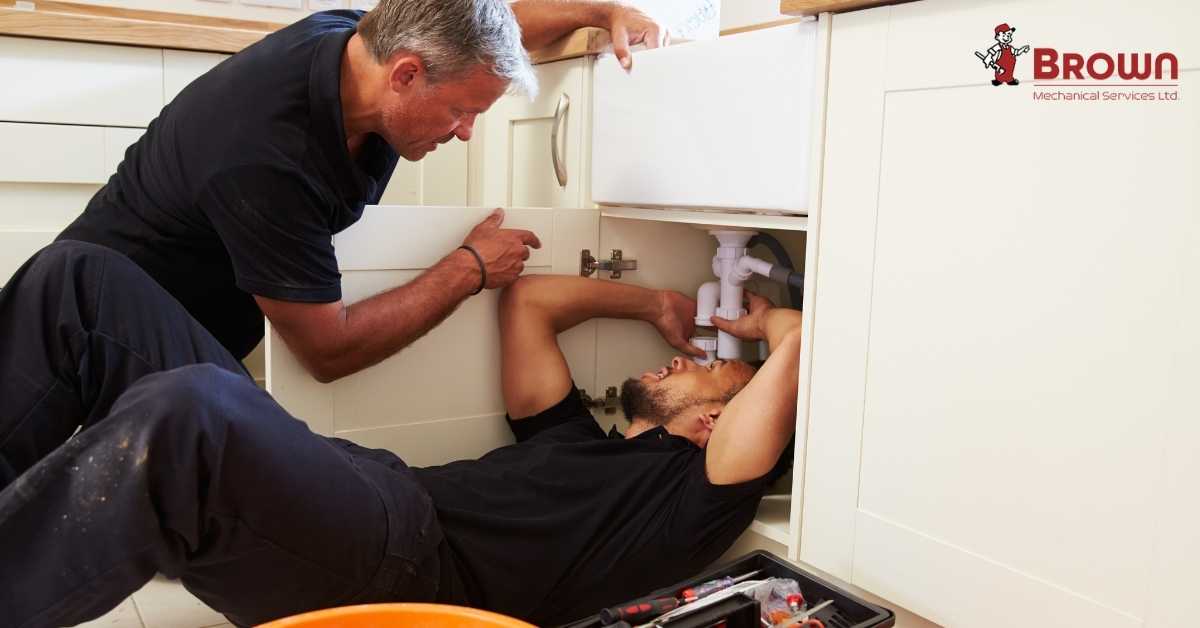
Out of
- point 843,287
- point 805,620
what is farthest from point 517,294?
point 805,620

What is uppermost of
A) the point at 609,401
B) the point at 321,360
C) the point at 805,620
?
the point at 321,360

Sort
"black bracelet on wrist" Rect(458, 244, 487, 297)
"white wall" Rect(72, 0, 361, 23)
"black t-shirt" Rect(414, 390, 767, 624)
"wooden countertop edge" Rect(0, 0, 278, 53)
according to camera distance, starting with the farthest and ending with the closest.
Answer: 1. "white wall" Rect(72, 0, 361, 23)
2. "wooden countertop edge" Rect(0, 0, 278, 53)
3. "black bracelet on wrist" Rect(458, 244, 487, 297)
4. "black t-shirt" Rect(414, 390, 767, 624)

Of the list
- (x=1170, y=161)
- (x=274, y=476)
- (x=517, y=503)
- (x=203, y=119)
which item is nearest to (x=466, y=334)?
(x=517, y=503)

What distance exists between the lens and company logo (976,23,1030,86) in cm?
99

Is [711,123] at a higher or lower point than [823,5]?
lower

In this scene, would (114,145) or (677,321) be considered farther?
(114,145)

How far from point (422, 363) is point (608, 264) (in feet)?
1.16

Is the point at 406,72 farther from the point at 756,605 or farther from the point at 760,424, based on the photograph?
the point at 756,605

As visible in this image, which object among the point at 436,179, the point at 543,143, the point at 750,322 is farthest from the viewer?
the point at 436,179

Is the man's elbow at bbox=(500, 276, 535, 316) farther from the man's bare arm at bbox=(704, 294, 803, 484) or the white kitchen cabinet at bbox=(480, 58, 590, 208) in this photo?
the man's bare arm at bbox=(704, 294, 803, 484)

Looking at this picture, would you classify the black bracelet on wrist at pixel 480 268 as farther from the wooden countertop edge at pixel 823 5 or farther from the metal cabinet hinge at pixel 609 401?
the wooden countertop edge at pixel 823 5

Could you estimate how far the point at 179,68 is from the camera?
2055 millimetres

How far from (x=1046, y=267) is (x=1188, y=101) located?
190mm

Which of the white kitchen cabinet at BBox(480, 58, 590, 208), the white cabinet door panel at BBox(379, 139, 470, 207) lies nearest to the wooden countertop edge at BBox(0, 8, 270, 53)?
the white cabinet door panel at BBox(379, 139, 470, 207)
